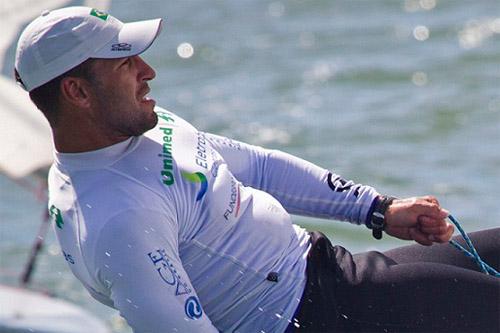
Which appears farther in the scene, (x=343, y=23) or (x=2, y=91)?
(x=343, y=23)

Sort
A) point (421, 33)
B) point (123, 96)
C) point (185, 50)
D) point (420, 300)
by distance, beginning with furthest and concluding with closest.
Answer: point (185, 50)
point (421, 33)
point (420, 300)
point (123, 96)

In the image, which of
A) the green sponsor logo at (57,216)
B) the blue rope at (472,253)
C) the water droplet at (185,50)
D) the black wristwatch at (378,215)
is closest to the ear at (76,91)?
the green sponsor logo at (57,216)

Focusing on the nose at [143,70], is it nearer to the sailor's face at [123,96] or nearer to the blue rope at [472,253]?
the sailor's face at [123,96]

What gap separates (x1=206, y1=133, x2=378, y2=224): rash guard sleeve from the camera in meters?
2.87

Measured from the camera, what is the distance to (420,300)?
2.61 meters

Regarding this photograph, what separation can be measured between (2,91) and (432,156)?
10.0 ft

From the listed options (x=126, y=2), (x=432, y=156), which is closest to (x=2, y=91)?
(x=432, y=156)

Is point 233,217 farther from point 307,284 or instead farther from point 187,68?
point 187,68

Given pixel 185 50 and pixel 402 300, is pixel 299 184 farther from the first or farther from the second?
pixel 185 50

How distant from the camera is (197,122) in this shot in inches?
359

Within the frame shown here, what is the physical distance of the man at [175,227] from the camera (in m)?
2.39

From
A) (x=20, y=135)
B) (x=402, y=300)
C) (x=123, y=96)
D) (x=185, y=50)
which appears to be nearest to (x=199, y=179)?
(x=123, y=96)

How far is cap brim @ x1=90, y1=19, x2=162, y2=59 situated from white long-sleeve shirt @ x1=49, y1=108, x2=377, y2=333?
0.20 meters

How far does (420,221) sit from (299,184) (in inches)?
13.4
